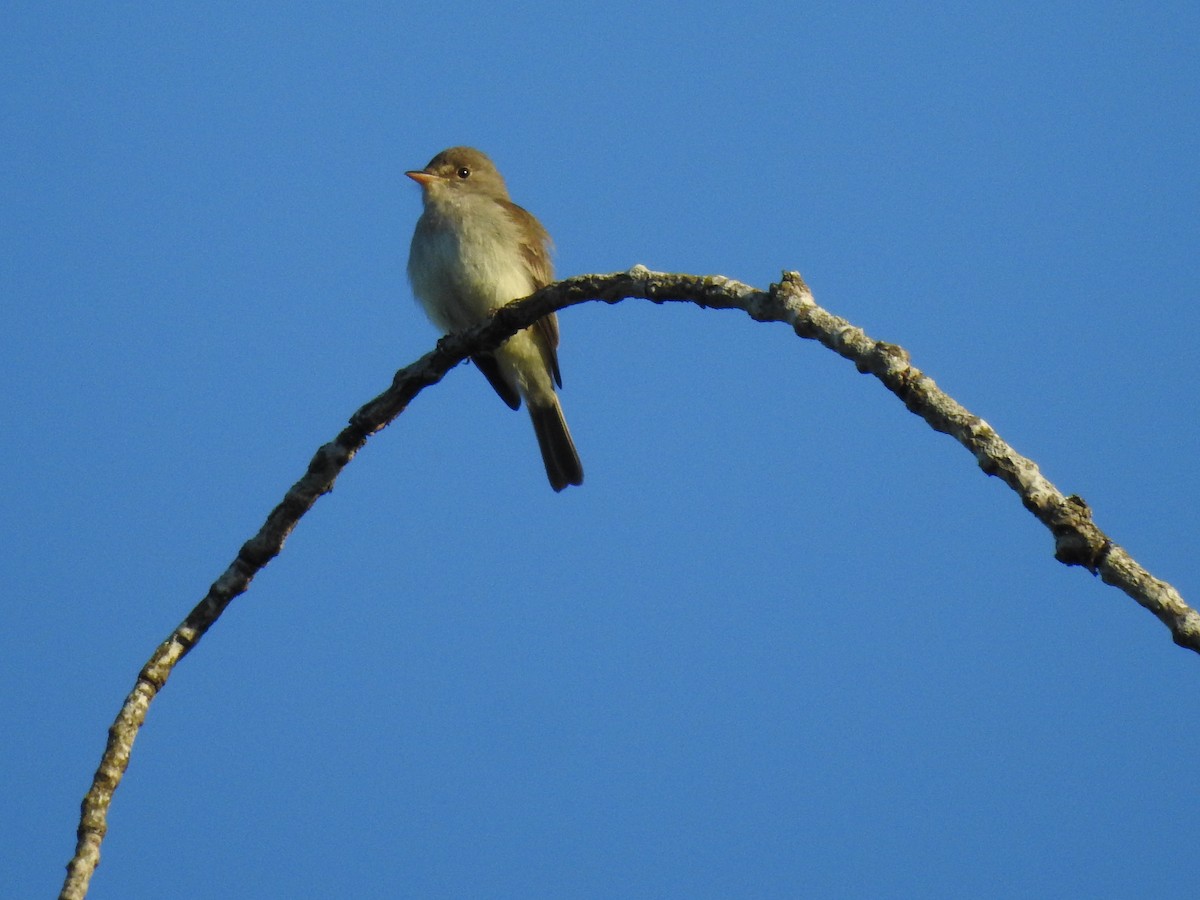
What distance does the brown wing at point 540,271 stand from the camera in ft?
28.0

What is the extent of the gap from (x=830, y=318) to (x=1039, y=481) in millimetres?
851

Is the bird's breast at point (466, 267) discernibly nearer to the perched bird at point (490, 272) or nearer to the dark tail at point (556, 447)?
the perched bird at point (490, 272)

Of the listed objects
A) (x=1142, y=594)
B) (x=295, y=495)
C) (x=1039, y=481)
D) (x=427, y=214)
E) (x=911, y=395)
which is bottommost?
(x=1142, y=594)

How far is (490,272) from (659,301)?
387cm

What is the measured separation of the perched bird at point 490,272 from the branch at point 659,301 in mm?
2901

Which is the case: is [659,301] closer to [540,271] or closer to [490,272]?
[490,272]

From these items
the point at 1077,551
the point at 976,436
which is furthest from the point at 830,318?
the point at 1077,551

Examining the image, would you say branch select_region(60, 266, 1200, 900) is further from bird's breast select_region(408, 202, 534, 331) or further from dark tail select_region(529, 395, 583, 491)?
dark tail select_region(529, 395, 583, 491)

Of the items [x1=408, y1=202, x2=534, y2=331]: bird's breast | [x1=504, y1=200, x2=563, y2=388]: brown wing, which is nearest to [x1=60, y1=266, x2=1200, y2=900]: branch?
[x1=408, y1=202, x2=534, y2=331]: bird's breast

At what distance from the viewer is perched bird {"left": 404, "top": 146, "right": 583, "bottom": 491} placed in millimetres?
8141

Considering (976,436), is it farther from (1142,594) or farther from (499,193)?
(499,193)

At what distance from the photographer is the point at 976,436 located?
10.8 feet

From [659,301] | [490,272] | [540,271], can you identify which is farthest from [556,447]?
[659,301]

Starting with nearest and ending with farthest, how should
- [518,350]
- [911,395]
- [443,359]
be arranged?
[911,395] < [443,359] < [518,350]
